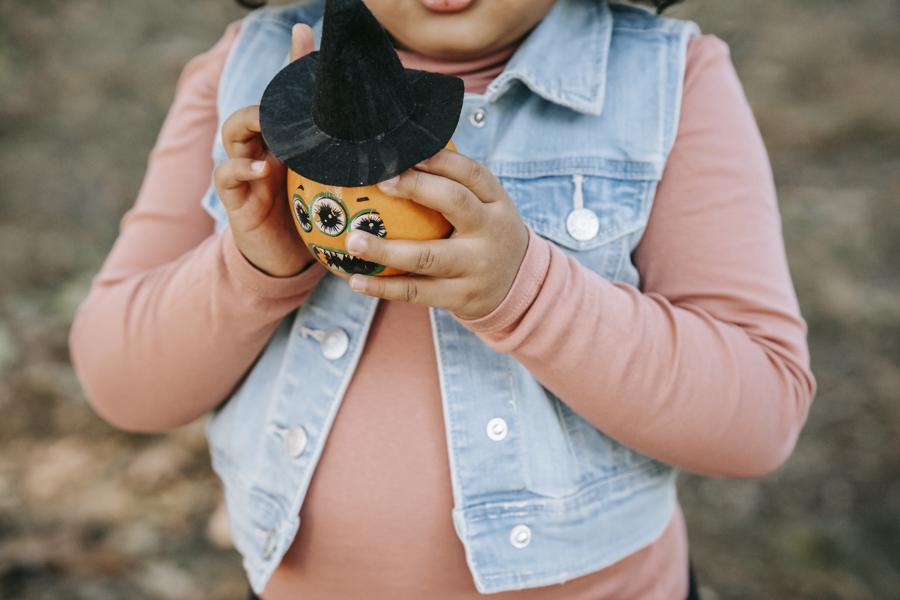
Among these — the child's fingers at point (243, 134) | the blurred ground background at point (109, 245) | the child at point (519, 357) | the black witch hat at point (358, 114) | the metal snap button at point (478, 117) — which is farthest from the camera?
the blurred ground background at point (109, 245)

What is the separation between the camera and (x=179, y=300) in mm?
1018

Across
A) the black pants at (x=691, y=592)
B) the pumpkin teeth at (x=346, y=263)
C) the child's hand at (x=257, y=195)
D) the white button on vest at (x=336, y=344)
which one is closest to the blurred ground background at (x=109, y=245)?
the black pants at (x=691, y=592)

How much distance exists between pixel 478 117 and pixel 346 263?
38 centimetres

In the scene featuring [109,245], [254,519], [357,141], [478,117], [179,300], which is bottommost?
[109,245]

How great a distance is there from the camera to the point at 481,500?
1001 millimetres

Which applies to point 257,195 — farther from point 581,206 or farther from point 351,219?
point 581,206

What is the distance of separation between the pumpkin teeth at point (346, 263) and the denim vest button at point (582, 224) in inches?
12.6

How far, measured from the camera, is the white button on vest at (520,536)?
1004 mm

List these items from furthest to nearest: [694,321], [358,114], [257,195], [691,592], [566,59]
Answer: [691,592], [566,59], [694,321], [257,195], [358,114]

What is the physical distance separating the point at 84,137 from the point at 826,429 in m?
2.52

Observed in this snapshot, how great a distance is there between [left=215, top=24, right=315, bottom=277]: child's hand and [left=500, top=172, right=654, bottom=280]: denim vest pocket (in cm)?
28

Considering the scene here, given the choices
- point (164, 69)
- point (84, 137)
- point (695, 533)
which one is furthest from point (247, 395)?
point (164, 69)

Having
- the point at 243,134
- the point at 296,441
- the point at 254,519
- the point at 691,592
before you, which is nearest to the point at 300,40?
the point at 243,134

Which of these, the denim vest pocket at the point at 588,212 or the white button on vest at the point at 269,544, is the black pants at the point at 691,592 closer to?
the white button on vest at the point at 269,544
